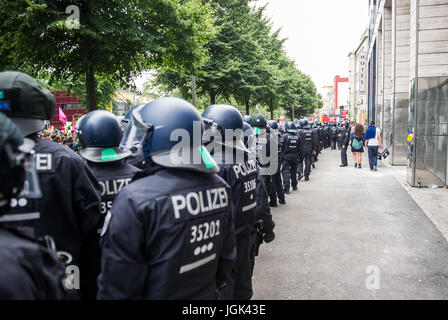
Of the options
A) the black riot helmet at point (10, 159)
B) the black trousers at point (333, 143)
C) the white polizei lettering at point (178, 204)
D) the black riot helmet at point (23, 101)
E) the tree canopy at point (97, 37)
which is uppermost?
the tree canopy at point (97, 37)

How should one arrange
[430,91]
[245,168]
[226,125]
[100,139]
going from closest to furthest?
[100,139], [245,168], [226,125], [430,91]

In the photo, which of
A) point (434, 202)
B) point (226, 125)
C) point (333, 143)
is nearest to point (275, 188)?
point (434, 202)

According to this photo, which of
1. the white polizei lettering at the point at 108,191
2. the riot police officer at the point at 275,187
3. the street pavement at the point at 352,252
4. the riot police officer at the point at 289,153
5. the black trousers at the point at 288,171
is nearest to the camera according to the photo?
the white polizei lettering at the point at 108,191

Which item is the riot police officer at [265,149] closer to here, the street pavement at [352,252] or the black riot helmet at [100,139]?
the street pavement at [352,252]

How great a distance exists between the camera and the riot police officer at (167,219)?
185 centimetres

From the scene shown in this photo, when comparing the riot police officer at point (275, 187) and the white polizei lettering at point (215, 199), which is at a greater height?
the white polizei lettering at point (215, 199)

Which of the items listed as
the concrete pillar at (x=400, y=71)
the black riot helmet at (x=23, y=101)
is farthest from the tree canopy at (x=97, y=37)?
the concrete pillar at (x=400, y=71)

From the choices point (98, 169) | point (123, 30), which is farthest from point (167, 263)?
point (123, 30)

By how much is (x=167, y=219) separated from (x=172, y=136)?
501 mm

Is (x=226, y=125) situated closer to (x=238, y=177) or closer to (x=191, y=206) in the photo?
(x=238, y=177)

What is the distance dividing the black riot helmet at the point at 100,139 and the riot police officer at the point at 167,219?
1037 mm

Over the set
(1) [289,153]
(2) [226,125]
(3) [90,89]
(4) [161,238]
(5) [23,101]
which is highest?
(3) [90,89]

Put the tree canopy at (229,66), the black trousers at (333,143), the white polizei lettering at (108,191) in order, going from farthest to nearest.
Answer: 1. the black trousers at (333,143)
2. the tree canopy at (229,66)
3. the white polizei lettering at (108,191)

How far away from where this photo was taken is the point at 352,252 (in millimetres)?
5914
